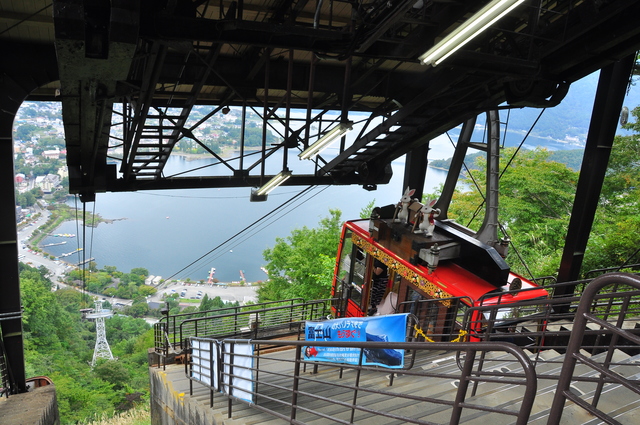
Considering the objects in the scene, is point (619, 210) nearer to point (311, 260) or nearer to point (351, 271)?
point (351, 271)

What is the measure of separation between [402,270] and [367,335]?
11.1 feet

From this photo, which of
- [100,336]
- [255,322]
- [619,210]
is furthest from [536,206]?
[100,336]

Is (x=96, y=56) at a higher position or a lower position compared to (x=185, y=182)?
higher

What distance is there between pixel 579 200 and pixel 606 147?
3.36ft

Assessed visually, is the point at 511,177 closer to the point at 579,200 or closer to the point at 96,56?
the point at 579,200

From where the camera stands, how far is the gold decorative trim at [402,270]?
7520 millimetres

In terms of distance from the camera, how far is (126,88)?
6.09 meters

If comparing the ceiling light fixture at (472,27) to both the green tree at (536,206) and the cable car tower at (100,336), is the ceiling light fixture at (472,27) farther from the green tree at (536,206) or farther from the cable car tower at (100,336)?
the cable car tower at (100,336)

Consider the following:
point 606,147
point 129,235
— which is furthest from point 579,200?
point 129,235

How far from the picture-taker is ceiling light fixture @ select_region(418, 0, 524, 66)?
12.7ft

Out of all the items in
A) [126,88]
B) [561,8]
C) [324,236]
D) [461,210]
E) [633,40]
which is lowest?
[324,236]

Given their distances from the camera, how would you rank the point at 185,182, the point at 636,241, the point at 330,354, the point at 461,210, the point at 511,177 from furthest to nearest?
the point at 461,210, the point at 511,177, the point at 636,241, the point at 185,182, the point at 330,354

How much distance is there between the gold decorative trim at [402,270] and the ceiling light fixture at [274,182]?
2.40 meters

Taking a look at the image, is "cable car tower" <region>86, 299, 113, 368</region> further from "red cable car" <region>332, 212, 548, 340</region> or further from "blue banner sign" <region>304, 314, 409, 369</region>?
"blue banner sign" <region>304, 314, 409, 369</region>
